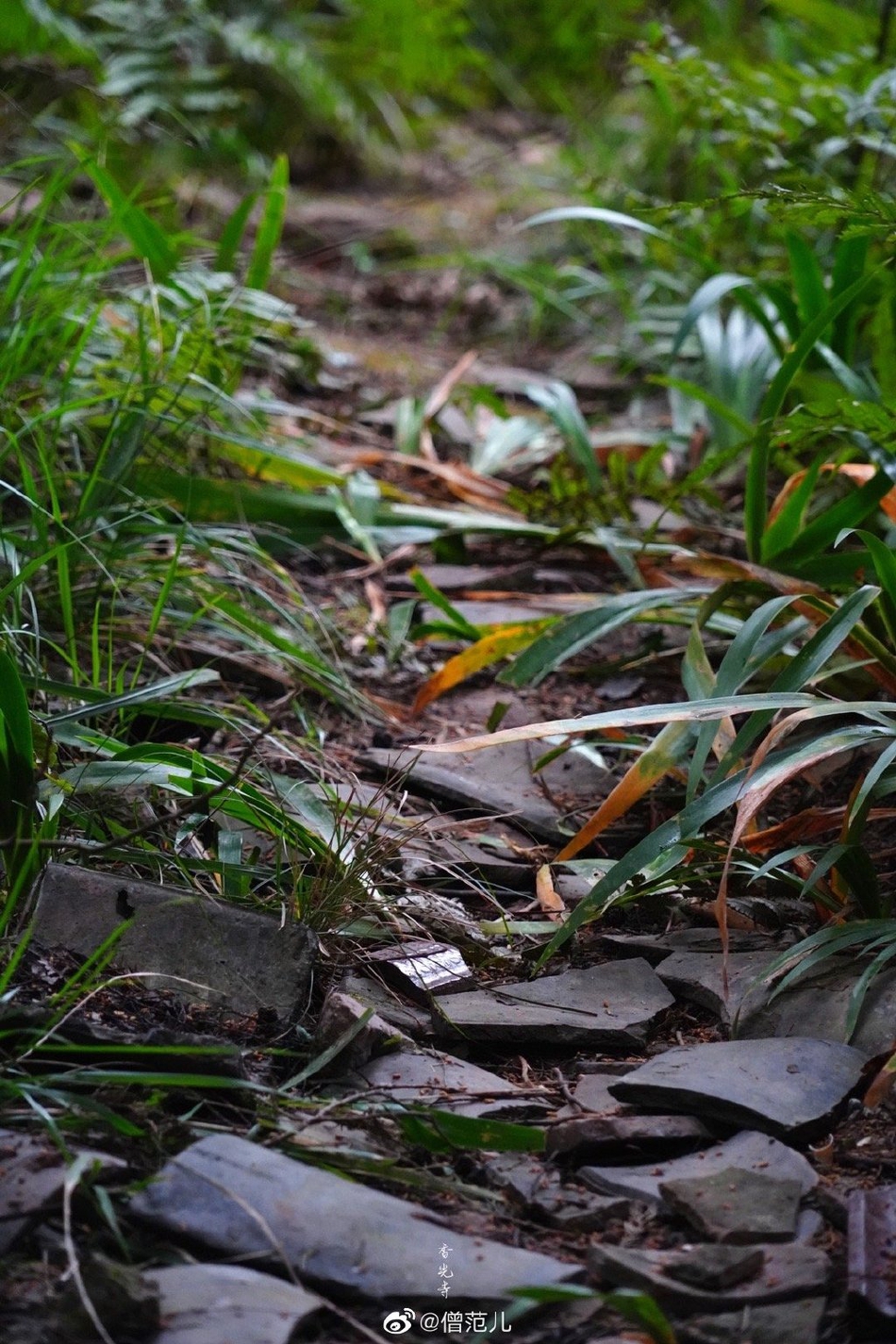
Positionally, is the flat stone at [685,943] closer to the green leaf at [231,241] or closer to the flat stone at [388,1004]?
the flat stone at [388,1004]

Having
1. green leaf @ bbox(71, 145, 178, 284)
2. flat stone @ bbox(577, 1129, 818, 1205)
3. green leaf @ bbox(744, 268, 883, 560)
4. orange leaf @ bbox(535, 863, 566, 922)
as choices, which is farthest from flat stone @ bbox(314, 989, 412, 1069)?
green leaf @ bbox(71, 145, 178, 284)

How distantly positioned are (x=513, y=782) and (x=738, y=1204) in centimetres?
88

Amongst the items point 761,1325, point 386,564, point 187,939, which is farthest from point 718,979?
point 386,564

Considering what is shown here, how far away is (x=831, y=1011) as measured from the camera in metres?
1.37

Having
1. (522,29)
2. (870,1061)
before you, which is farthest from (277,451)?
(522,29)

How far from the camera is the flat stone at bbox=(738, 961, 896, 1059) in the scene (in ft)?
4.39

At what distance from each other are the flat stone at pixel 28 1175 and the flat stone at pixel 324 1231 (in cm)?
6


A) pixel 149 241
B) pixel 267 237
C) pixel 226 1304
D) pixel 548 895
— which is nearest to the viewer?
pixel 226 1304

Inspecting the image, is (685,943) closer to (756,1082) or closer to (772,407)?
(756,1082)

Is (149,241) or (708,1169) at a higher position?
(149,241)

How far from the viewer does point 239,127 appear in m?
4.95

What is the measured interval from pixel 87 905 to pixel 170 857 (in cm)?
11

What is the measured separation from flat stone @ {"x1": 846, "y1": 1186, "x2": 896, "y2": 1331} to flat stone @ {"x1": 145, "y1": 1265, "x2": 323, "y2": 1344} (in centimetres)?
42

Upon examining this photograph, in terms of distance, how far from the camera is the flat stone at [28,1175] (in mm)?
989
